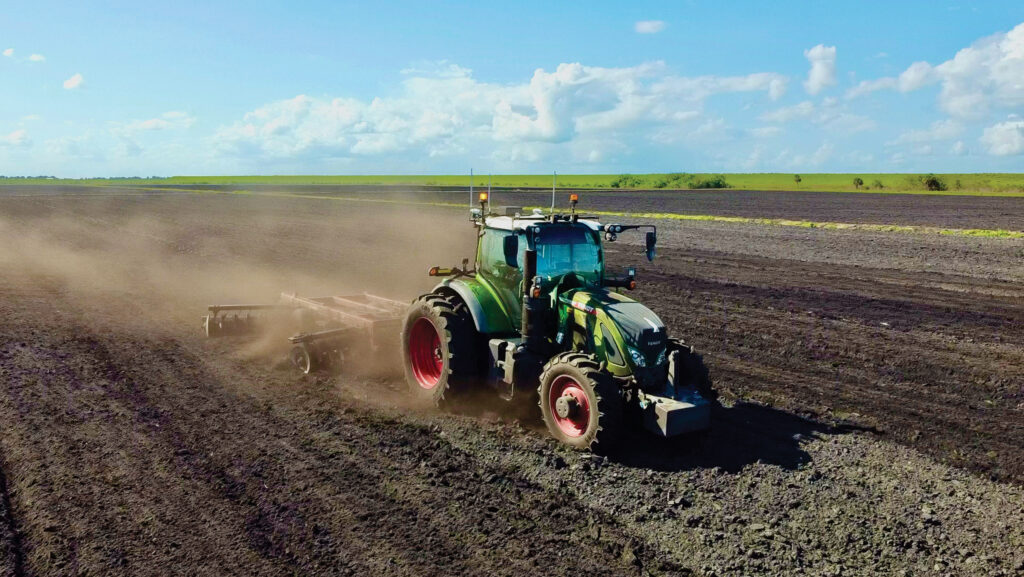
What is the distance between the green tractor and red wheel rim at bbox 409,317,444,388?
0.01 metres

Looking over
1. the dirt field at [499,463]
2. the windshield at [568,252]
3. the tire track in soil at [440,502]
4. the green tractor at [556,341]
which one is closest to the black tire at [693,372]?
the green tractor at [556,341]

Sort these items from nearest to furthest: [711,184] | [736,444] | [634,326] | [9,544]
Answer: [9,544] → [634,326] → [736,444] → [711,184]

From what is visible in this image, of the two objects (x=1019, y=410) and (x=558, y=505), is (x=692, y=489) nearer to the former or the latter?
(x=558, y=505)

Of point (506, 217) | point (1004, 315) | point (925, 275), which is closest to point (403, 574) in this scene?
point (506, 217)

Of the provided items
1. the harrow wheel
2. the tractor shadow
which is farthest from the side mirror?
the harrow wheel

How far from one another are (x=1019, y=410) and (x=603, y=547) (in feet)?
23.4

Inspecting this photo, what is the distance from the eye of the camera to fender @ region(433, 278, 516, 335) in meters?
8.32

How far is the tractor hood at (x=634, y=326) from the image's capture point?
7387 mm

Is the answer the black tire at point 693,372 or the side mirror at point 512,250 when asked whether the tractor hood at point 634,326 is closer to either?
the black tire at point 693,372

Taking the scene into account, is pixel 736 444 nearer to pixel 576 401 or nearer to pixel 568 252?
pixel 576 401

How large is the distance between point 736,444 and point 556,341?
2378 millimetres

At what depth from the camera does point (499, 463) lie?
284 inches

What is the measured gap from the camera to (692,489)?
661 centimetres

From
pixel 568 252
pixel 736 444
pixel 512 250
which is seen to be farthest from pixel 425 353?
pixel 736 444
